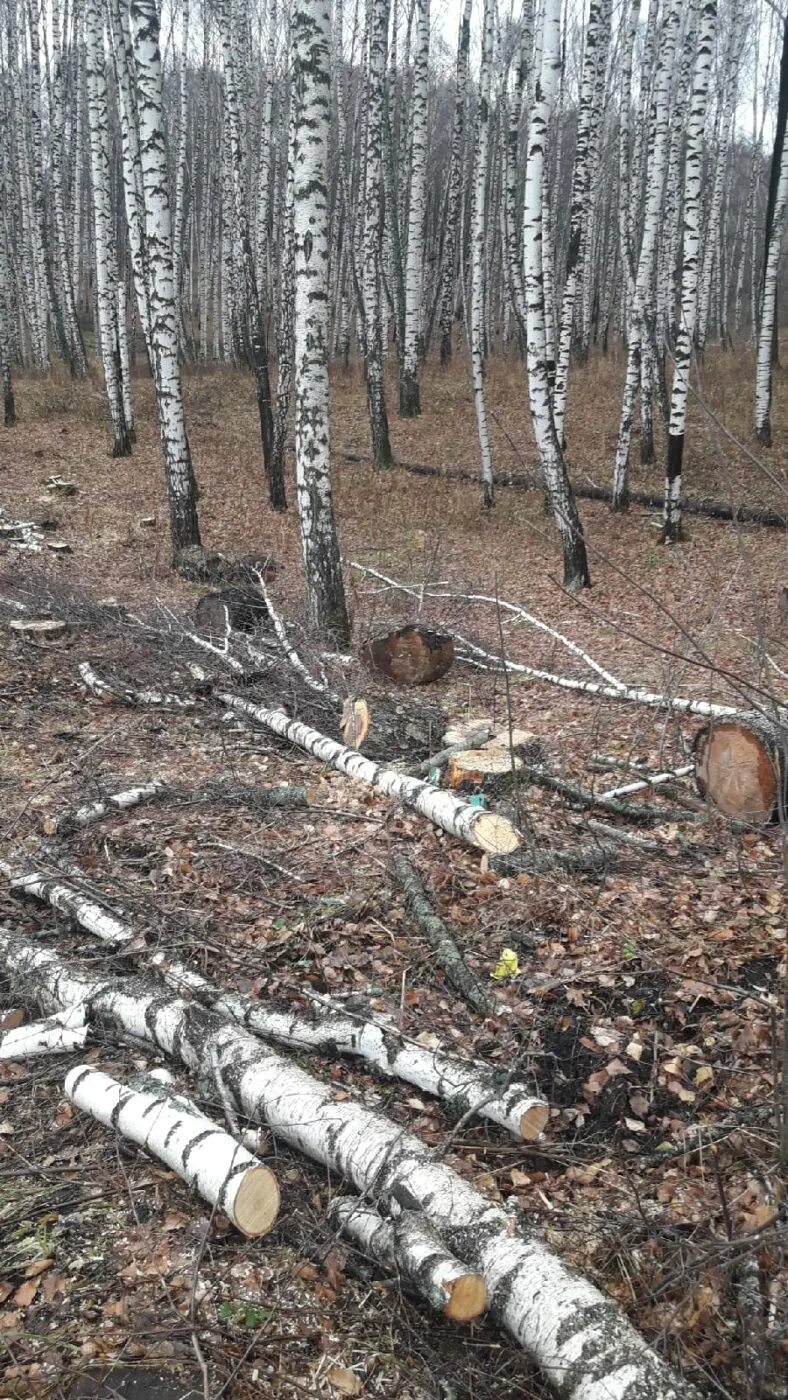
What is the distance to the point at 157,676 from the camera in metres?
7.82

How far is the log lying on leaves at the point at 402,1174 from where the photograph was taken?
225 cm

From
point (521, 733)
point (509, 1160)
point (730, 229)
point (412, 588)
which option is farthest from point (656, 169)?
point (730, 229)

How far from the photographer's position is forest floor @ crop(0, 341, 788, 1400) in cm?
247

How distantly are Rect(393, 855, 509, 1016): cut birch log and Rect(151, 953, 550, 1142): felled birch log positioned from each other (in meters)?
0.41

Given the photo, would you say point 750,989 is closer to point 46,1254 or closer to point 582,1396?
point 582,1396

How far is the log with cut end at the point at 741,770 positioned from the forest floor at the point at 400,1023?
6.7 inches

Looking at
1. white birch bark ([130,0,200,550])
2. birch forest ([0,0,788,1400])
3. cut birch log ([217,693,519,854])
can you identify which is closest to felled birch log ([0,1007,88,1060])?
birch forest ([0,0,788,1400])

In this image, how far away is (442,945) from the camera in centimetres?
413

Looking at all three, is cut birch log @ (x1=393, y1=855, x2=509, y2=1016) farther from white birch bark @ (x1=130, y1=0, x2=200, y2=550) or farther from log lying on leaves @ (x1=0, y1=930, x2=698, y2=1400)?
white birch bark @ (x1=130, y1=0, x2=200, y2=550)

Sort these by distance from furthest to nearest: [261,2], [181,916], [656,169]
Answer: [261,2]
[656,169]
[181,916]

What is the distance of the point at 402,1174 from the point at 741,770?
332cm

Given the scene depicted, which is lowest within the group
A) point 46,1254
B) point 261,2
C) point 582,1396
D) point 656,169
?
point 46,1254

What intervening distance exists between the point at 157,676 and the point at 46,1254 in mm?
5481

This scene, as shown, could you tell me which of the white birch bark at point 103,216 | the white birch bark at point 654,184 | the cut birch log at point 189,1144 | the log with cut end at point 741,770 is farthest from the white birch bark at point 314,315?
the white birch bark at point 103,216
